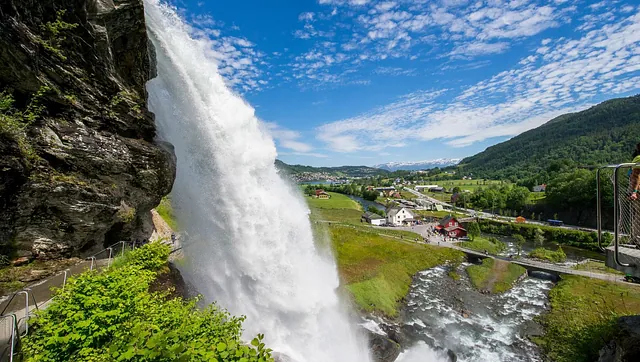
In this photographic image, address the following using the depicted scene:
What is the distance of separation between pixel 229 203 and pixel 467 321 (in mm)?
21897

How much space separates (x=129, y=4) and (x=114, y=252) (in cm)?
1047

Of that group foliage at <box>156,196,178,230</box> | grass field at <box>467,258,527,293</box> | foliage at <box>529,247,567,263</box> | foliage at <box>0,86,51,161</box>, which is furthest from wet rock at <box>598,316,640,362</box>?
foliage at <box>529,247,567,263</box>

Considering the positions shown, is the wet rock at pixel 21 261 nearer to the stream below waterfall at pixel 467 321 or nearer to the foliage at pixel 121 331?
the foliage at pixel 121 331

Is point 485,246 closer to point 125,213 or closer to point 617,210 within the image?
point 617,210

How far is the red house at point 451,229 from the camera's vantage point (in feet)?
193

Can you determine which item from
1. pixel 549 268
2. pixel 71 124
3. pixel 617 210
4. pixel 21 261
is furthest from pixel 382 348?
pixel 549 268

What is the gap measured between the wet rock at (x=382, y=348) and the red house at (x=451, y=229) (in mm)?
45581

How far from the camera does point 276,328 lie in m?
15.0

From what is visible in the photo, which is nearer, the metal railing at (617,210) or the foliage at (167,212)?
the metal railing at (617,210)

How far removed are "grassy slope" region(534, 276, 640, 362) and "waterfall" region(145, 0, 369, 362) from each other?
15.0m

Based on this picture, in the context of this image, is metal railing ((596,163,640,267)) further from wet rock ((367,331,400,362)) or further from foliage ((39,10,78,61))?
foliage ((39,10,78,61))

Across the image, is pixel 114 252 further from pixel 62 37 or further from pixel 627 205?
pixel 627 205

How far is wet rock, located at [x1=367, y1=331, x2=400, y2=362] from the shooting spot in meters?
17.4

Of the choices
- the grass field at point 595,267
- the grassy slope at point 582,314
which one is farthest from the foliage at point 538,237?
the grassy slope at point 582,314
